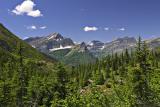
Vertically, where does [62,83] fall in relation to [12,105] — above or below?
above

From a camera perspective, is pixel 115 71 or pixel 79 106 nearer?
pixel 79 106

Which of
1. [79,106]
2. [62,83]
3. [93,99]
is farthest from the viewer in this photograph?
[93,99]

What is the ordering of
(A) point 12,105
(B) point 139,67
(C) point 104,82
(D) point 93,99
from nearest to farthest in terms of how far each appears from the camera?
1. (B) point 139,67
2. (D) point 93,99
3. (A) point 12,105
4. (C) point 104,82

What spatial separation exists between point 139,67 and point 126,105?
838 cm

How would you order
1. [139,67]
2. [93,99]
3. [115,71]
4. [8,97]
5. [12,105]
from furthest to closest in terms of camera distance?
1. [115,71]
2. [12,105]
3. [8,97]
4. [93,99]
5. [139,67]

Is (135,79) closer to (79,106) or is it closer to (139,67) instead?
(139,67)

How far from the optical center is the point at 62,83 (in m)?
59.0

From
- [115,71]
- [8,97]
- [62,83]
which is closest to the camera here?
[62,83]

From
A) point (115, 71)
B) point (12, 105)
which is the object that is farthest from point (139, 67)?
point (115, 71)

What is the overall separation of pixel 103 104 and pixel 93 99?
5.65m

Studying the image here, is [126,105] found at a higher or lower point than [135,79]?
lower

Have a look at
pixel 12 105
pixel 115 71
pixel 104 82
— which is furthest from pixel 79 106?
pixel 115 71

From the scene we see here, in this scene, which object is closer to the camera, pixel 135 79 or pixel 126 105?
pixel 135 79

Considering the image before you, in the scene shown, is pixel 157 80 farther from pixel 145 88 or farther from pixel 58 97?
pixel 58 97
